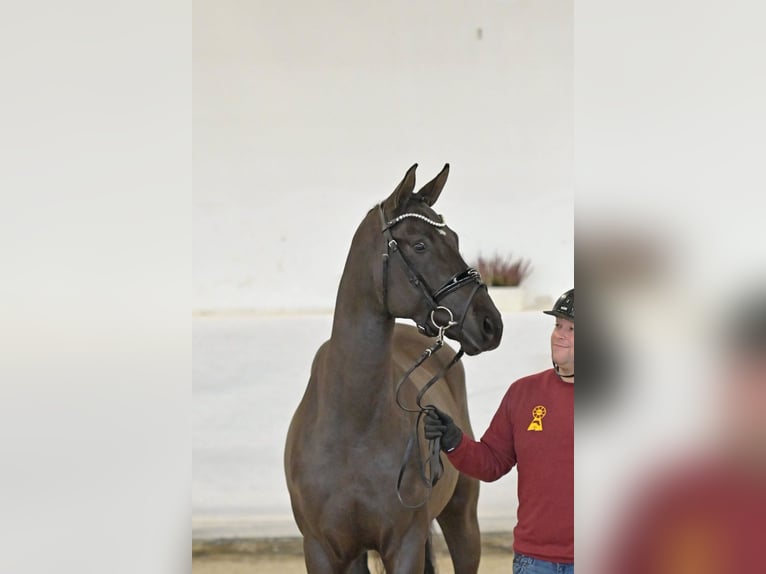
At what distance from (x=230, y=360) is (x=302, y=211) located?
0.69m

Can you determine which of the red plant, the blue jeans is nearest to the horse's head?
the blue jeans

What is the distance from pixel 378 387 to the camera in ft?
5.89

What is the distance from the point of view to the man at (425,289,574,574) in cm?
153

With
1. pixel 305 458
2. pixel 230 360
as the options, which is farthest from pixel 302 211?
pixel 305 458

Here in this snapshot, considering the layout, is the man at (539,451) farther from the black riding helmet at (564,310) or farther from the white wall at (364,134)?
the white wall at (364,134)

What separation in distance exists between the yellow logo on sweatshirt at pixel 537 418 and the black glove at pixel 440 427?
162mm

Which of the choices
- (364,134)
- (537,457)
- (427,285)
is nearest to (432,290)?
(427,285)

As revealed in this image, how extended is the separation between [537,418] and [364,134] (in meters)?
2.37

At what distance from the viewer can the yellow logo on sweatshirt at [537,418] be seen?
158cm

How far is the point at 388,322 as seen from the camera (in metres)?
1.78

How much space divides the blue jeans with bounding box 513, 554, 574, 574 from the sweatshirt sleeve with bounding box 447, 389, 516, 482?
0.15 m

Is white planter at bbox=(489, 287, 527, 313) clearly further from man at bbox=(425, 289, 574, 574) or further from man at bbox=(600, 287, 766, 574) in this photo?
man at bbox=(600, 287, 766, 574)

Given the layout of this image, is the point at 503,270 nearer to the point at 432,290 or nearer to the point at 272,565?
the point at 272,565

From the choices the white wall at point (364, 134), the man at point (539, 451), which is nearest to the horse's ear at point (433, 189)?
the man at point (539, 451)
